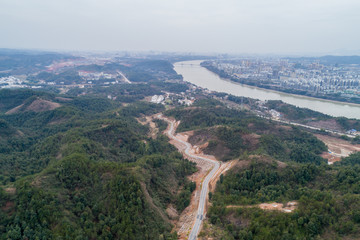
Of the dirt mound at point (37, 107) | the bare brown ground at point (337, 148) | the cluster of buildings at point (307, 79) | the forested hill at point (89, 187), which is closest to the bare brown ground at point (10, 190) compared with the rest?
the forested hill at point (89, 187)

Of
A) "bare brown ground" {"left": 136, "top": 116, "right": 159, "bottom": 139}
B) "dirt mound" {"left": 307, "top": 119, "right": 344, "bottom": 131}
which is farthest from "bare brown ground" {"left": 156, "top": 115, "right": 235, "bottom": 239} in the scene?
"dirt mound" {"left": 307, "top": 119, "right": 344, "bottom": 131}

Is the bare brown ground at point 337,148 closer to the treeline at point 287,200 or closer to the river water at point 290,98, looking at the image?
the treeline at point 287,200

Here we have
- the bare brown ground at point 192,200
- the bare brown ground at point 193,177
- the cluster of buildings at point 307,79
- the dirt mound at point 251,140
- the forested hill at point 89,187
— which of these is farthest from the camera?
the cluster of buildings at point 307,79

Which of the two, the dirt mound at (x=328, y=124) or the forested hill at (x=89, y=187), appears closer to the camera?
the forested hill at (x=89, y=187)

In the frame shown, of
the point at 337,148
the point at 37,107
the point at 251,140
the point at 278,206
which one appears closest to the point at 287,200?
the point at 278,206

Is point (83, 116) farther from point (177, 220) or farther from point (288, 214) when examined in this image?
point (288, 214)

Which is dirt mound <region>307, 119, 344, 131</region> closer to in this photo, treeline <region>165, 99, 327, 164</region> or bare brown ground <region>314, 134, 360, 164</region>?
bare brown ground <region>314, 134, 360, 164</region>
